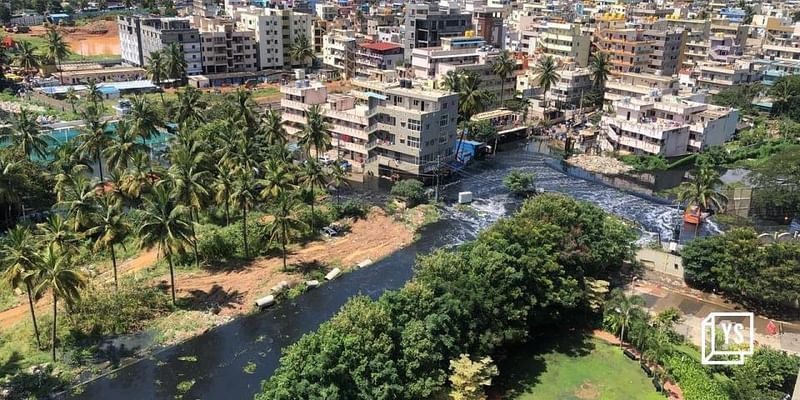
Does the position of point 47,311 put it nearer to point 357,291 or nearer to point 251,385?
point 251,385

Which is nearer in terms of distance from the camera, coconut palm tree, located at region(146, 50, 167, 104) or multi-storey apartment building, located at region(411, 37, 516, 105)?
multi-storey apartment building, located at region(411, 37, 516, 105)

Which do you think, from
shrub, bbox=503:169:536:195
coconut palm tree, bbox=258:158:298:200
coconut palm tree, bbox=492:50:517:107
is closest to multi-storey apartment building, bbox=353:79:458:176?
shrub, bbox=503:169:536:195

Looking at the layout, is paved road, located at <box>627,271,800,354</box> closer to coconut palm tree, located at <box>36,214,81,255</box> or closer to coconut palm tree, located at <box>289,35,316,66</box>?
coconut palm tree, located at <box>36,214,81,255</box>

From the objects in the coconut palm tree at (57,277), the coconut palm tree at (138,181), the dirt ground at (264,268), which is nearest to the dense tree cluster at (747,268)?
the dirt ground at (264,268)

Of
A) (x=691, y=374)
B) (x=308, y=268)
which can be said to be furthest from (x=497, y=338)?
(x=308, y=268)

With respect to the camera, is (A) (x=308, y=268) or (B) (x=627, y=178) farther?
(B) (x=627, y=178)

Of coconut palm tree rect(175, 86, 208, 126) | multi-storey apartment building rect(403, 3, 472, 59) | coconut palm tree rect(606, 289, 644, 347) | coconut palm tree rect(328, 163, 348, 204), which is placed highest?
multi-storey apartment building rect(403, 3, 472, 59)

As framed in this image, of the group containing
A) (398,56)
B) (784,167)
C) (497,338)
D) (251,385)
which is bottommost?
(251,385)
